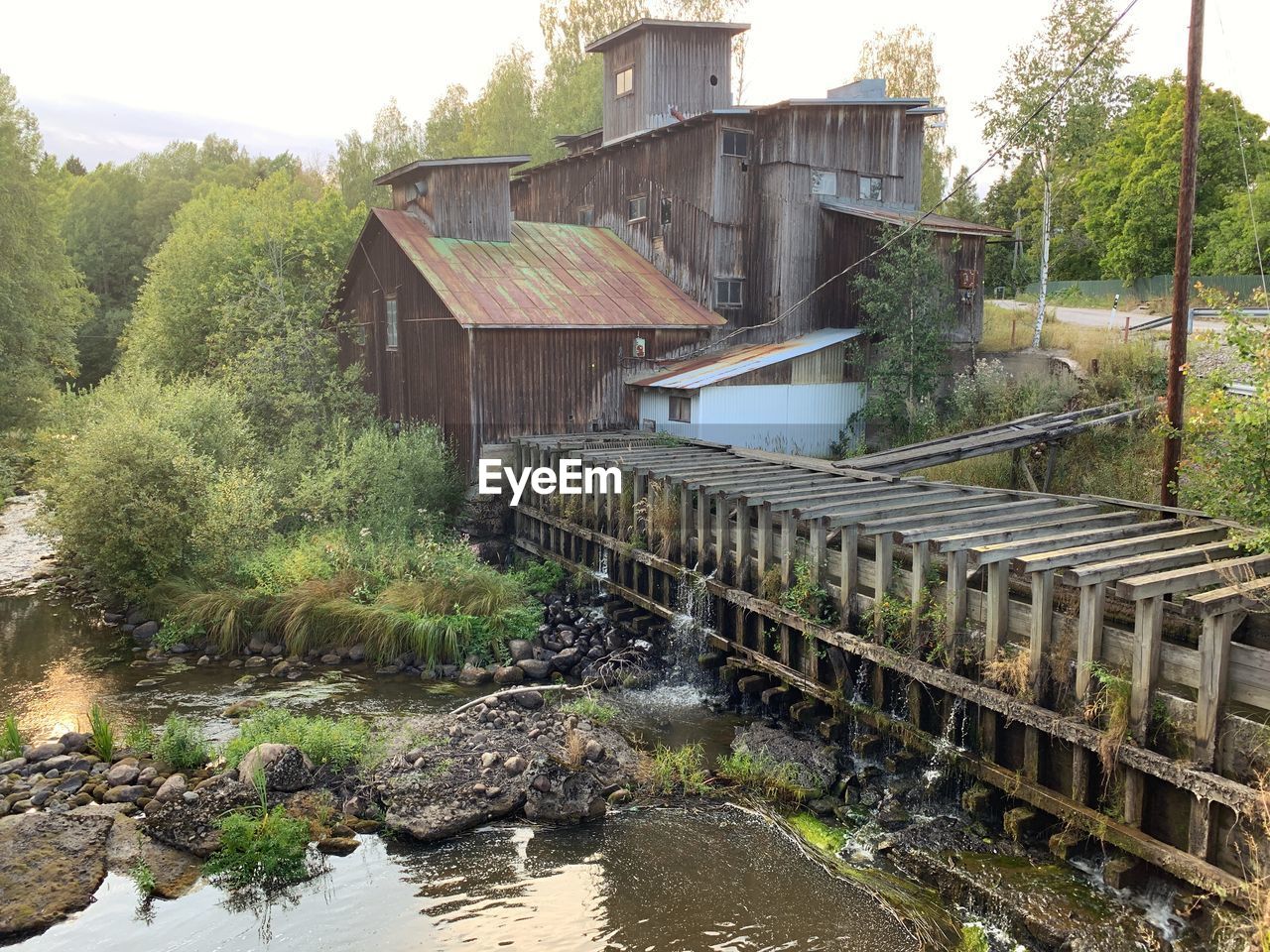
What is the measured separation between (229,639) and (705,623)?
7.65m

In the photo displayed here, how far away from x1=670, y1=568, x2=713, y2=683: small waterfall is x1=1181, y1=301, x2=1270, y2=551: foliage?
6.41m

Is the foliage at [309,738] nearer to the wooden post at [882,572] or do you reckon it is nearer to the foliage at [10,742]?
the foliage at [10,742]

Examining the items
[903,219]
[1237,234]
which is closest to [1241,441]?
[903,219]

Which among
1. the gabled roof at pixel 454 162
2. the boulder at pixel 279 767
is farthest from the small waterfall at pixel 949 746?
the gabled roof at pixel 454 162

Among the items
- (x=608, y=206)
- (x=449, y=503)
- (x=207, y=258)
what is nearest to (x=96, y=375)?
(x=207, y=258)

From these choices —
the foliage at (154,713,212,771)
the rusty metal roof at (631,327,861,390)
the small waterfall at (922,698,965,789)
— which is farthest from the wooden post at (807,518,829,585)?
the rusty metal roof at (631,327,861,390)

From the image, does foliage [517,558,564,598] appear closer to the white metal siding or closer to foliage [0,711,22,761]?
the white metal siding

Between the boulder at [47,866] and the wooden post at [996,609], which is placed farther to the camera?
the wooden post at [996,609]

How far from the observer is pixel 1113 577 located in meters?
8.70

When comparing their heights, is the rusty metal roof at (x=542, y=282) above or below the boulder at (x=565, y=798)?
above

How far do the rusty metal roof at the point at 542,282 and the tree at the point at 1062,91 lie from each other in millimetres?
9199

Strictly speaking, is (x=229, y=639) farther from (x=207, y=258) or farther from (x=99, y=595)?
(x=207, y=258)

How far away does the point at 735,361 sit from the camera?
22047mm

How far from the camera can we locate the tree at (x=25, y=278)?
28.9 m
